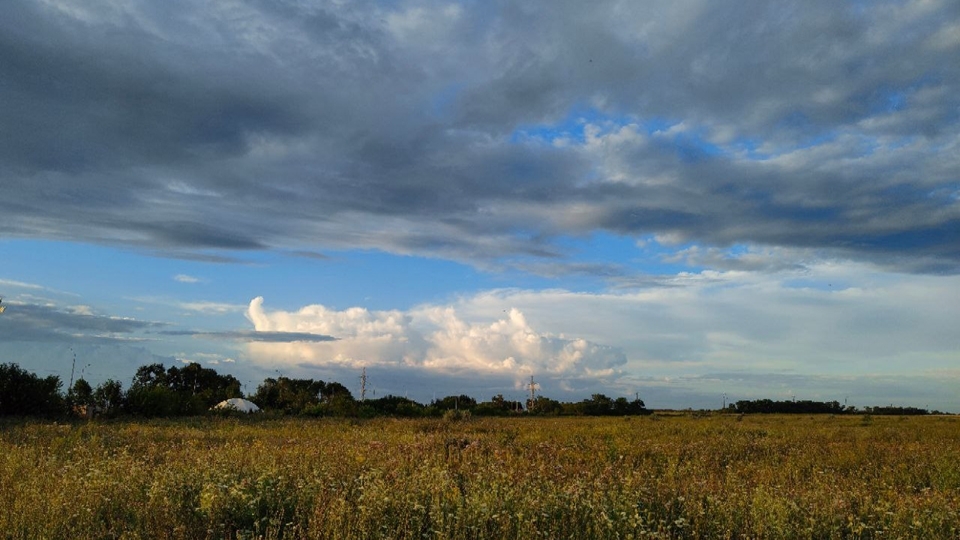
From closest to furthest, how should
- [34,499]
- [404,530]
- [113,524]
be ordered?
[404,530] < [113,524] < [34,499]

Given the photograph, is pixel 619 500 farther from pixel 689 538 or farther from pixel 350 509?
pixel 350 509

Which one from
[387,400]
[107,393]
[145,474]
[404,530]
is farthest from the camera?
[387,400]

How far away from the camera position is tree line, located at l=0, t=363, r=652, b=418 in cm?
3747

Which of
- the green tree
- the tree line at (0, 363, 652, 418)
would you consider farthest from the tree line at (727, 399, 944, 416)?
the green tree

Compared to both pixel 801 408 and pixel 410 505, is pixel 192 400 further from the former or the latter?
pixel 801 408

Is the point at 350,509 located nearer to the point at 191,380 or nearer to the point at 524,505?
the point at 524,505

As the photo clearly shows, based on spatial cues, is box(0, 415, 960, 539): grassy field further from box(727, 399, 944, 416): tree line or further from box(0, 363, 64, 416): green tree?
box(727, 399, 944, 416): tree line

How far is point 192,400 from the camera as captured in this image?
46.0 meters

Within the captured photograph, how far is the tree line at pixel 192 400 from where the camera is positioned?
37.5 m

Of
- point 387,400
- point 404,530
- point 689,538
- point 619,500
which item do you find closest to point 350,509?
point 404,530

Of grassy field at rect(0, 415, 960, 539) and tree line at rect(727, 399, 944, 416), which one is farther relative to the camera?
tree line at rect(727, 399, 944, 416)

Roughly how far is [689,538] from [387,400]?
6379cm

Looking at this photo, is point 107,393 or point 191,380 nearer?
point 107,393

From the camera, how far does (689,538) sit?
7.39m
